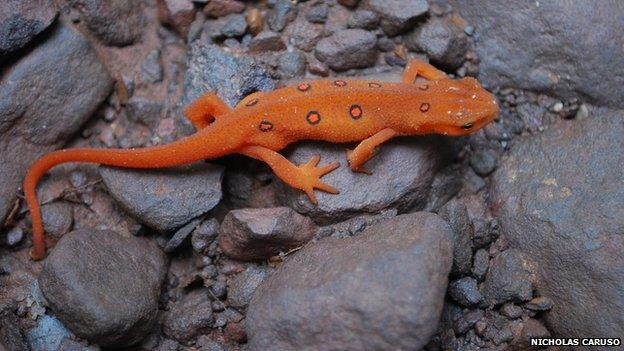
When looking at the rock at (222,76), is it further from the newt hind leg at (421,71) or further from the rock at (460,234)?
the rock at (460,234)

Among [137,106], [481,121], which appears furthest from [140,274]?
[481,121]

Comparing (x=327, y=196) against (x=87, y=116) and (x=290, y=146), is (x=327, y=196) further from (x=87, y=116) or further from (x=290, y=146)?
(x=87, y=116)

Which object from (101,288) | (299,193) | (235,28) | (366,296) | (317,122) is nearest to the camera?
(366,296)

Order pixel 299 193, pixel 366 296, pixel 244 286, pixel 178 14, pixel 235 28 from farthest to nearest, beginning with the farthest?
1. pixel 178 14
2. pixel 235 28
3. pixel 299 193
4. pixel 244 286
5. pixel 366 296

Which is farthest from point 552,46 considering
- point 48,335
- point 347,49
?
point 48,335

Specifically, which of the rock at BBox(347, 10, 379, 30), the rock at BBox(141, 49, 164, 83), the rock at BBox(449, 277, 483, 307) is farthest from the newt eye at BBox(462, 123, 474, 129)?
the rock at BBox(141, 49, 164, 83)

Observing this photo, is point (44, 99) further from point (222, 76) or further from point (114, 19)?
point (222, 76)

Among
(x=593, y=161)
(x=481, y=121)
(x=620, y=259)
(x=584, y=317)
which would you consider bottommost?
(x=584, y=317)
